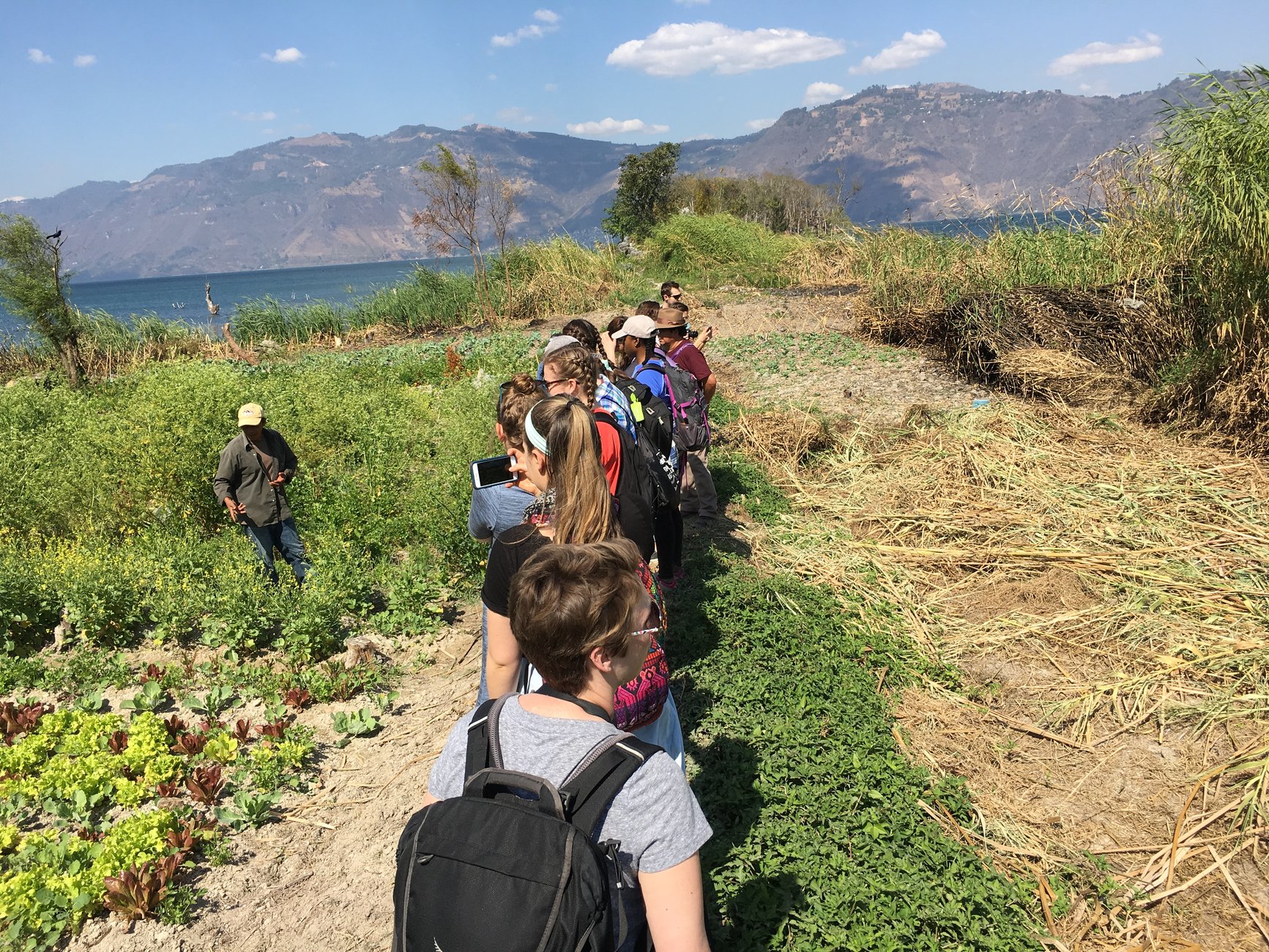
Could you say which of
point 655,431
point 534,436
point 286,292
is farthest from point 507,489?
point 286,292

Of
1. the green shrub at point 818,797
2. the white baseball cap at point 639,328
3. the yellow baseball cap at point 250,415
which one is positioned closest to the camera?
the green shrub at point 818,797

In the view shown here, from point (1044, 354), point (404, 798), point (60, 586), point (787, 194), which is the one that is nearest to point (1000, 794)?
point (404, 798)

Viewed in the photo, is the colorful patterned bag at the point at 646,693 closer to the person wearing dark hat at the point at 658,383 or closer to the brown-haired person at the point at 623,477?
the brown-haired person at the point at 623,477

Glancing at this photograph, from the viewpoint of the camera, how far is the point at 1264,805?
3170 millimetres

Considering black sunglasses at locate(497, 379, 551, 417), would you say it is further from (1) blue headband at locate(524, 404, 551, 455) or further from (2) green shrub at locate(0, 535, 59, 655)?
(2) green shrub at locate(0, 535, 59, 655)

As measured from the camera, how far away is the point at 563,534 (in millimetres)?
2400

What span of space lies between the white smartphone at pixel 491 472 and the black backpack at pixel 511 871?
1.73 metres

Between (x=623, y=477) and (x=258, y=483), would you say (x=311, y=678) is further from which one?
(x=623, y=477)

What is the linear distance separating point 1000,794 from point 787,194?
59.7 metres

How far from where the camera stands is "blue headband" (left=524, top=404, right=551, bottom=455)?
2703 millimetres

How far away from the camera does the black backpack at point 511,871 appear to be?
128 cm

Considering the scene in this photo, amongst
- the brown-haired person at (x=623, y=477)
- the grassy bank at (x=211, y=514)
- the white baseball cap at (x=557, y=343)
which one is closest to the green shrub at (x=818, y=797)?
the brown-haired person at (x=623, y=477)

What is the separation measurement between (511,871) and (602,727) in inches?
13.3

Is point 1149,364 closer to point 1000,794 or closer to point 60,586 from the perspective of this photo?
point 1000,794
